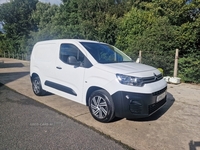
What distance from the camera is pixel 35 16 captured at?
83.6ft

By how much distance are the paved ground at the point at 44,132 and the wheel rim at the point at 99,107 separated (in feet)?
1.36

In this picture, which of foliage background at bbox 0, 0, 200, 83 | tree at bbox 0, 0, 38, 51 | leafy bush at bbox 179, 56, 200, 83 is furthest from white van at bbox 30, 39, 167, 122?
tree at bbox 0, 0, 38, 51

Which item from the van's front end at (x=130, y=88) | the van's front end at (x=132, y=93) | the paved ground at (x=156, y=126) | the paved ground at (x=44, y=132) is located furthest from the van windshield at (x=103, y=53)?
the paved ground at (x=44, y=132)

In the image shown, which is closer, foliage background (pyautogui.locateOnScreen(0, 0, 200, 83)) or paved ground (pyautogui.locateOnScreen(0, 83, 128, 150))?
paved ground (pyautogui.locateOnScreen(0, 83, 128, 150))

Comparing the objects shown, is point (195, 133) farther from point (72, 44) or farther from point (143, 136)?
point (72, 44)

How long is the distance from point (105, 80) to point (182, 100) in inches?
130

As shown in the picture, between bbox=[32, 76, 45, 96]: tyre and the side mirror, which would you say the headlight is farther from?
bbox=[32, 76, 45, 96]: tyre

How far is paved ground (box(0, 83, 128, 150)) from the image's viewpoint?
251 cm

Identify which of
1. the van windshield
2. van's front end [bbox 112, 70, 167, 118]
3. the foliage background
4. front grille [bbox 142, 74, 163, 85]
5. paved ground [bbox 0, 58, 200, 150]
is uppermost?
the foliage background

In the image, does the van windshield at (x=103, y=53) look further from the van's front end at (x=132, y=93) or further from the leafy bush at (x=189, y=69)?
the leafy bush at (x=189, y=69)

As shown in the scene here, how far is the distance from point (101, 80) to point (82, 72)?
55 centimetres

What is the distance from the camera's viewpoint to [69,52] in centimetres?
393

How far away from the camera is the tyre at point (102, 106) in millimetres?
3119

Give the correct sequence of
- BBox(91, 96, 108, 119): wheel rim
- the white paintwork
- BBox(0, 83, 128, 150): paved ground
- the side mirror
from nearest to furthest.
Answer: BBox(0, 83, 128, 150): paved ground
the white paintwork
BBox(91, 96, 108, 119): wheel rim
the side mirror
